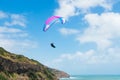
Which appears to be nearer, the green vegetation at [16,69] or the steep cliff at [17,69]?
the green vegetation at [16,69]

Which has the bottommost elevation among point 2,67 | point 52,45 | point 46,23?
point 52,45

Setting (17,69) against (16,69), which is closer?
(16,69)

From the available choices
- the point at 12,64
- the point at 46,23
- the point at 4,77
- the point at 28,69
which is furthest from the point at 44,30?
the point at 28,69

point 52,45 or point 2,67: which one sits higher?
point 2,67

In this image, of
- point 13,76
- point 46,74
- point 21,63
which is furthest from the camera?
point 46,74

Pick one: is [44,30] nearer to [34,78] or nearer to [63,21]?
[63,21]

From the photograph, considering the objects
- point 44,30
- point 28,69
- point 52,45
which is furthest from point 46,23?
point 28,69

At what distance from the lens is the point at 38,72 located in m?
116

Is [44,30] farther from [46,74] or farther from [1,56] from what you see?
[46,74]

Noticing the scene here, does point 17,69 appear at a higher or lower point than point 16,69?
higher

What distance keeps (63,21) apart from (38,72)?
66.8 meters

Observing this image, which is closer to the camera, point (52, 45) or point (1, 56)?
point (52, 45)

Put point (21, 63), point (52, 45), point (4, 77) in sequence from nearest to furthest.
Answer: point (52, 45), point (4, 77), point (21, 63)

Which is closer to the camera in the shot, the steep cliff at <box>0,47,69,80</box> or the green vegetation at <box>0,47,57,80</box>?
the green vegetation at <box>0,47,57,80</box>
